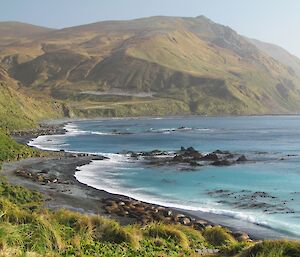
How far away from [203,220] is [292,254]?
20759mm

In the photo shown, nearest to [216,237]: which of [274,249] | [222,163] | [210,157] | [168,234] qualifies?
[168,234]

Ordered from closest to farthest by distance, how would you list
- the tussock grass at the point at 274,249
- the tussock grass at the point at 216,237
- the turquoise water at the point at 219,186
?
the tussock grass at the point at 274,249 < the tussock grass at the point at 216,237 < the turquoise water at the point at 219,186

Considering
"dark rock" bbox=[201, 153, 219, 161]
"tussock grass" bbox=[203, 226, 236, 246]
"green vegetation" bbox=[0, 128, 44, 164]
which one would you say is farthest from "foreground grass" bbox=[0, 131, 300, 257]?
"dark rock" bbox=[201, 153, 219, 161]

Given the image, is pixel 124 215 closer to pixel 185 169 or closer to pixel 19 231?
pixel 19 231

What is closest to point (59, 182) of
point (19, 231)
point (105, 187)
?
point (105, 187)

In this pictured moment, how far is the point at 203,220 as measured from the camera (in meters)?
34.8

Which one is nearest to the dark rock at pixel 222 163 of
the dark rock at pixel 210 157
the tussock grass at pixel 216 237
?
the dark rock at pixel 210 157

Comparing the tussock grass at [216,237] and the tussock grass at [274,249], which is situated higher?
the tussock grass at [274,249]

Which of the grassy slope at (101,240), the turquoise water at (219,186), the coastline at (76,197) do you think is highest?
the grassy slope at (101,240)

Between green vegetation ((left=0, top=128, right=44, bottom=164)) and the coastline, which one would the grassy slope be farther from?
green vegetation ((left=0, top=128, right=44, bottom=164))

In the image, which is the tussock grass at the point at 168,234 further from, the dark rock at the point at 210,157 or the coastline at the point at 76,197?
the dark rock at the point at 210,157

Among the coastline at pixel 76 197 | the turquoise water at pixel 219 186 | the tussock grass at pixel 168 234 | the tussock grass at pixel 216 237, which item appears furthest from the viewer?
the turquoise water at pixel 219 186

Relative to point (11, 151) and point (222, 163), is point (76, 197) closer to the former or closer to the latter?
point (11, 151)

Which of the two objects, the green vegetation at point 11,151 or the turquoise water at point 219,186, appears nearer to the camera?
the turquoise water at point 219,186
